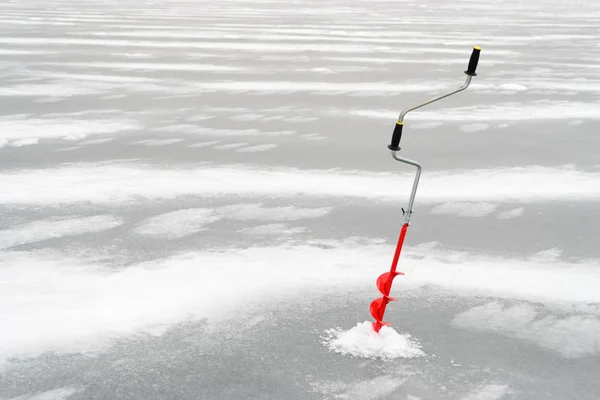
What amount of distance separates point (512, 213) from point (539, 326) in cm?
160

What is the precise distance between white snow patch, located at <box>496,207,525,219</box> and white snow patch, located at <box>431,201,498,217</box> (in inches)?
3.2

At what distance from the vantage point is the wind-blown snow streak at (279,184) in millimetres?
5039

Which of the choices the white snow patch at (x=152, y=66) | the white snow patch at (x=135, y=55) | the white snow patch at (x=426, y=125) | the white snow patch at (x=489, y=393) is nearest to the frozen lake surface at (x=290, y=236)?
the white snow patch at (x=489, y=393)

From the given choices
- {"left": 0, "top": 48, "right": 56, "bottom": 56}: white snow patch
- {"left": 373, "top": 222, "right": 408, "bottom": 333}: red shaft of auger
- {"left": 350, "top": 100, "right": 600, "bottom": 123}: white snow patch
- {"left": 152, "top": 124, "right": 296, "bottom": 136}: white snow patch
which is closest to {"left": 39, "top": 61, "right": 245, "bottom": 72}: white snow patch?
{"left": 0, "top": 48, "right": 56, "bottom": 56}: white snow patch

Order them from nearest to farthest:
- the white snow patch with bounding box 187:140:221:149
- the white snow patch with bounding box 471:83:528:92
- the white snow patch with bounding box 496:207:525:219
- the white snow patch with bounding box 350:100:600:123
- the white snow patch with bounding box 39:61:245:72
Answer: the white snow patch with bounding box 496:207:525:219 < the white snow patch with bounding box 187:140:221:149 < the white snow patch with bounding box 350:100:600:123 < the white snow patch with bounding box 471:83:528:92 < the white snow patch with bounding box 39:61:245:72

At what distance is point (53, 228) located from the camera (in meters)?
4.35

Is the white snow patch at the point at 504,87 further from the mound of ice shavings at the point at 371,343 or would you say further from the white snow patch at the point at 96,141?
the mound of ice shavings at the point at 371,343

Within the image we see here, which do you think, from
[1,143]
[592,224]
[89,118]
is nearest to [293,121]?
[89,118]

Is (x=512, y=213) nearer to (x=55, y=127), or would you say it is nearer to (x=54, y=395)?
(x=54, y=395)

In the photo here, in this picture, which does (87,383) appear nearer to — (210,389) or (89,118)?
(210,389)

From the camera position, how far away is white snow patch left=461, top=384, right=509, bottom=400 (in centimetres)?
272

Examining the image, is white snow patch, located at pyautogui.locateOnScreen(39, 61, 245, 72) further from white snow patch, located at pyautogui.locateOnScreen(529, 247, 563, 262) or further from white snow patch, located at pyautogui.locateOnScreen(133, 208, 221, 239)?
white snow patch, located at pyautogui.locateOnScreen(529, 247, 563, 262)

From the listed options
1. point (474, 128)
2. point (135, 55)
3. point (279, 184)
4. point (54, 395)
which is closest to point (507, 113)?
point (474, 128)

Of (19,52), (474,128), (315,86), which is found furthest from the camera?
(19,52)
